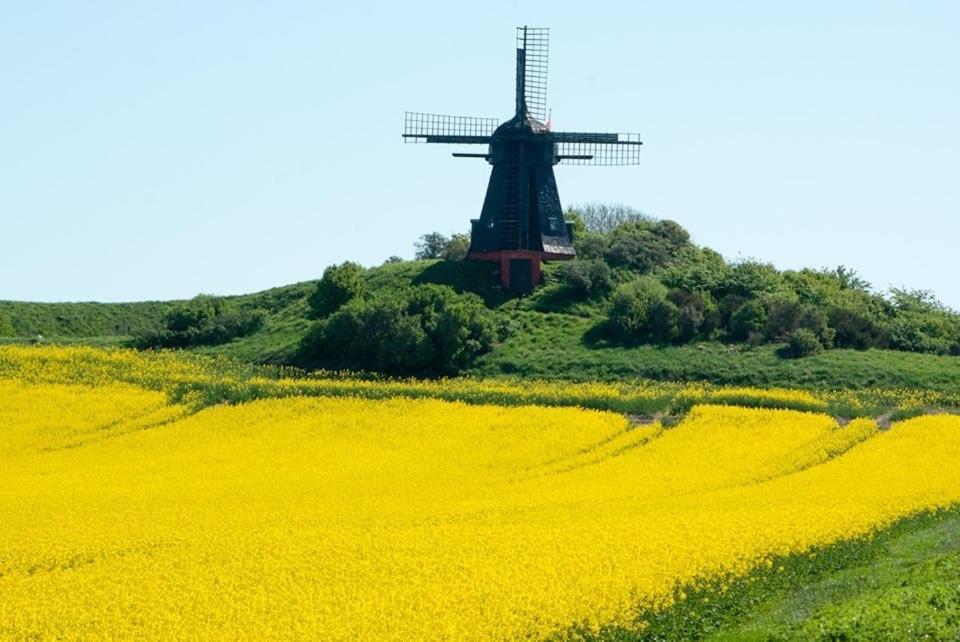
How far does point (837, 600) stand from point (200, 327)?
59997mm

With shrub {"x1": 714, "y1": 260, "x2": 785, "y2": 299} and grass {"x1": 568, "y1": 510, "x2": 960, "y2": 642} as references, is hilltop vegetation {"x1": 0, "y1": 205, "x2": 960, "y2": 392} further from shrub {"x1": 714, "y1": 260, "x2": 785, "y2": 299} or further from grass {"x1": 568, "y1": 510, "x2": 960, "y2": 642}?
grass {"x1": 568, "y1": 510, "x2": 960, "y2": 642}

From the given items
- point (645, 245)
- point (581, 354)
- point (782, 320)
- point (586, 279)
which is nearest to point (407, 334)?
point (581, 354)

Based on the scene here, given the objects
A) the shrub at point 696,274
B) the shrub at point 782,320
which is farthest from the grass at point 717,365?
the shrub at point 696,274

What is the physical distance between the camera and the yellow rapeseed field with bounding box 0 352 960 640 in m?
30.6

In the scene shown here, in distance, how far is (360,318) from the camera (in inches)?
2968

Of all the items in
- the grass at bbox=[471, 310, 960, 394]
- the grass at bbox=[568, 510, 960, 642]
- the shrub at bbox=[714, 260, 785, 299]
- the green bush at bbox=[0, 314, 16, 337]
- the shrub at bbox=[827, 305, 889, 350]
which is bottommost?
the grass at bbox=[568, 510, 960, 642]

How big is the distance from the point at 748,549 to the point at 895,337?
45786 mm

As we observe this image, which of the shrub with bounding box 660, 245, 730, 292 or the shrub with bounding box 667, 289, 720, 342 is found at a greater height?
the shrub with bounding box 660, 245, 730, 292

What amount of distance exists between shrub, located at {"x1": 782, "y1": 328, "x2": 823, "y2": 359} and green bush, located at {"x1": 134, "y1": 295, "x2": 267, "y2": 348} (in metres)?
32.8

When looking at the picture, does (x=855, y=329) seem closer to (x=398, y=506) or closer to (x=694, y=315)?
(x=694, y=315)

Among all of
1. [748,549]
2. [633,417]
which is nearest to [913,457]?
[633,417]

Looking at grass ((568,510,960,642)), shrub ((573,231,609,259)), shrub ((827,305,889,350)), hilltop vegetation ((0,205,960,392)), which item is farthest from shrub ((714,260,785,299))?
grass ((568,510,960,642))

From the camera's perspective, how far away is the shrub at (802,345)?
73188mm

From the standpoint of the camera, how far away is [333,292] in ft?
277
